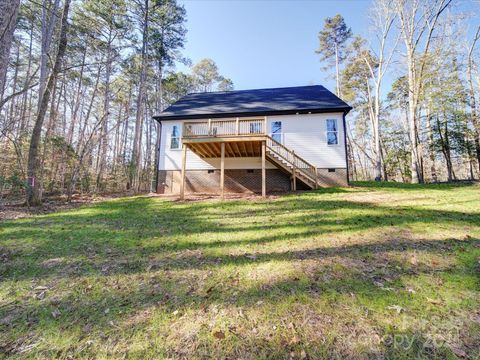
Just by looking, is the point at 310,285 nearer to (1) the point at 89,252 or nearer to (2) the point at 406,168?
(1) the point at 89,252

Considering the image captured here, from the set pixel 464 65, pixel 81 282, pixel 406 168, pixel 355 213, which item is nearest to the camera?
pixel 81 282

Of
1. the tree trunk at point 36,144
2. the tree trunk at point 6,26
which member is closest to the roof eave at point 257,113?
the tree trunk at point 36,144

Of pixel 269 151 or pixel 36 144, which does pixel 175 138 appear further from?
pixel 36 144

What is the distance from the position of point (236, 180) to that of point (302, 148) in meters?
4.22

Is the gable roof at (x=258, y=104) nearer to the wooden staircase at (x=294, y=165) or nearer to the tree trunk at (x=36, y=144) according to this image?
the wooden staircase at (x=294, y=165)

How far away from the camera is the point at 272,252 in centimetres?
412

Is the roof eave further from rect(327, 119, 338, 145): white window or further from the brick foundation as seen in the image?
the brick foundation

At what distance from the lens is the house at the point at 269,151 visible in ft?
37.5

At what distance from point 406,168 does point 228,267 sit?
25.1 m

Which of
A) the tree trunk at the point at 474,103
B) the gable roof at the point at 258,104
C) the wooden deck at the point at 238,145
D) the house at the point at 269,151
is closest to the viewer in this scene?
the wooden deck at the point at 238,145

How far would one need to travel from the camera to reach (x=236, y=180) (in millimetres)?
12461

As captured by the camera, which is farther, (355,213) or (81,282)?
(355,213)

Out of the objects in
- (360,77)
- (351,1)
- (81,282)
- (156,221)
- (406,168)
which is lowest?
(81,282)

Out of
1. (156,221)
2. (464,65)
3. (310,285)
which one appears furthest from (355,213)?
(464,65)
